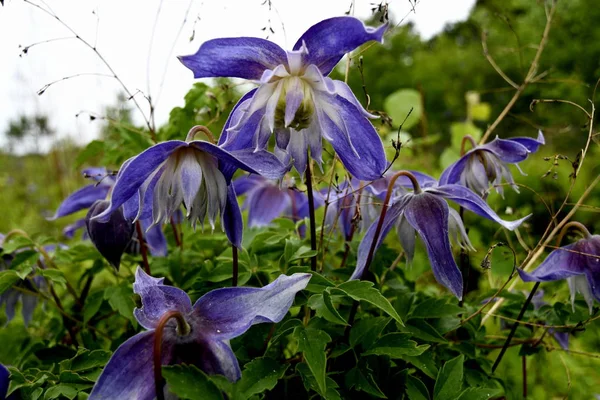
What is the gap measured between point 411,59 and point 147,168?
16959 millimetres

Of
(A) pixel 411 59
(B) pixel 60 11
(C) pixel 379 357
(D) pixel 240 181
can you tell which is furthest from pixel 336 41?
(A) pixel 411 59

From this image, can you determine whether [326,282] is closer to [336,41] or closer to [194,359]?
[194,359]

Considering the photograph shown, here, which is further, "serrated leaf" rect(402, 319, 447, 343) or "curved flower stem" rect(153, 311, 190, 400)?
"serrated leaf" rect(402, 319, 447, 343)

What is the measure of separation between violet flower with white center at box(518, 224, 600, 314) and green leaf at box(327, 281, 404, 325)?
264 millimetres

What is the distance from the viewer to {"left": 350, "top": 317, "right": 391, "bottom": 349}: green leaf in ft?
2.32

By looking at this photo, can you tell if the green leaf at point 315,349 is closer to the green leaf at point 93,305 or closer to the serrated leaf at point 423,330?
the serrated leaf at point 423,330

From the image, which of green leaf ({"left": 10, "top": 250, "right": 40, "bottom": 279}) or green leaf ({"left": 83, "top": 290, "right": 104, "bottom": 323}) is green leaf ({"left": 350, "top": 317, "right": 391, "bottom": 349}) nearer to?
green leaf ({"left": 83, "top": 290, "right": 104, "bottom": 323})

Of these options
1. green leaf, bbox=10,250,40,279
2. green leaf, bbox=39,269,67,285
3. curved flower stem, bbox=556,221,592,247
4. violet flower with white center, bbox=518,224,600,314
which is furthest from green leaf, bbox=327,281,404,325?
green leaf, bbox=10,250,40,279

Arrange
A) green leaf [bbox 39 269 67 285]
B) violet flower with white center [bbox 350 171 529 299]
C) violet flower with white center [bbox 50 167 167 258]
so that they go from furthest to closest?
violet flower with white center [bbox 50 167 167 258] → green leaf [bbox 39 269 67 285] → violet flower with white center [bbox 350 171 529 299]

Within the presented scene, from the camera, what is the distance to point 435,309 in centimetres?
79

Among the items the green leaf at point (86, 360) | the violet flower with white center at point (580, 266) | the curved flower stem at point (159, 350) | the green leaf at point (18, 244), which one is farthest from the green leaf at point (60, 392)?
the violet flower with white center at point (580, 266)

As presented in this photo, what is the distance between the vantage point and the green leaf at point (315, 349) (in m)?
0.58

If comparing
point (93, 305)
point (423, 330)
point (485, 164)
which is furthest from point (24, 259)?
point (485, 164)

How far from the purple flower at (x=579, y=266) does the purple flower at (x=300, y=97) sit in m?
0.32
